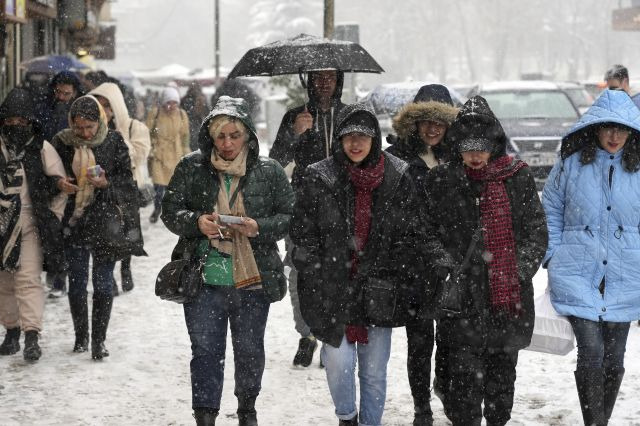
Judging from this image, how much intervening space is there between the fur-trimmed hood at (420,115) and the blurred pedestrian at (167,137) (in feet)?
28.5

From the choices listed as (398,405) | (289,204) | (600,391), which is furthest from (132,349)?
(600,391)

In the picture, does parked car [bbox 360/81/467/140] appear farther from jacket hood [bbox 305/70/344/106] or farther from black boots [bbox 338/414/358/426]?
black boots [bbox 338/414/358/426]

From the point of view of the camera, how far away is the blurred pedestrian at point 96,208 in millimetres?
7457

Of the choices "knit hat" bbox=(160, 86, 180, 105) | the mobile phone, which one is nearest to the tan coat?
"knit hat" bbox=(160, 86, 180, 105)

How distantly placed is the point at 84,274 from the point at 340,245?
10.0 ft

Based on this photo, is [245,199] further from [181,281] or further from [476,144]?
[476,144]

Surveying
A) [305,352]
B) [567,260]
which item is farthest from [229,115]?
[305,352]

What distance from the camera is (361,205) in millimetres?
5203

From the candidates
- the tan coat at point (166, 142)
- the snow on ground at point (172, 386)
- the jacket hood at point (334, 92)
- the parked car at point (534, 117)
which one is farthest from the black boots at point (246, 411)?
the parked car at point (534, 117)

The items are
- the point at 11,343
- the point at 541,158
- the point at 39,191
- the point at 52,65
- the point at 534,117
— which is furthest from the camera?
the point at 534,117

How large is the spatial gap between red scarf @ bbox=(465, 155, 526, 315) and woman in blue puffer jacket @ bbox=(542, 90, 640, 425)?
440mm

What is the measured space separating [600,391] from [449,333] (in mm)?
883

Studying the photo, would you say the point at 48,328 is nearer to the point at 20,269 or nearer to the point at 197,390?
the point at 20,269

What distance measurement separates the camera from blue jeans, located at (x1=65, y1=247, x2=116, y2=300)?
296 inches
